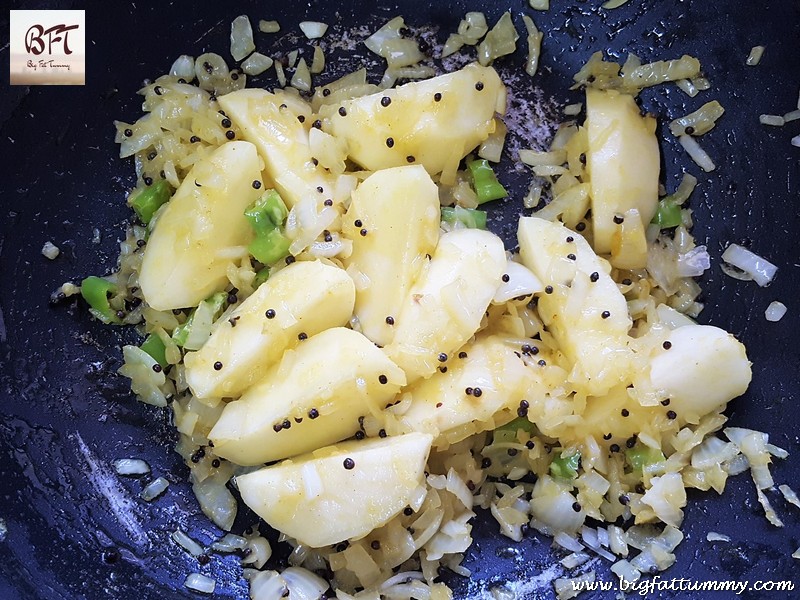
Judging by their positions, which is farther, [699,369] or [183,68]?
[183,68]

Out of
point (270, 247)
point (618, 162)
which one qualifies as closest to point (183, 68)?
point (270, 247)

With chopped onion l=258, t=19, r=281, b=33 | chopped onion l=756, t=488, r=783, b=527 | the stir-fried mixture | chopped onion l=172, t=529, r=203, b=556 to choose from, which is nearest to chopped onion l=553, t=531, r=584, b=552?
the stir-fried mixture

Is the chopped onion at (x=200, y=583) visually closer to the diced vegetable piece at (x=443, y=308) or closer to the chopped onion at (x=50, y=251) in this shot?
the diced vegetable piece at (x=443, y=308)

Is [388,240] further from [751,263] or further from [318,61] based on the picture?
[751,263]

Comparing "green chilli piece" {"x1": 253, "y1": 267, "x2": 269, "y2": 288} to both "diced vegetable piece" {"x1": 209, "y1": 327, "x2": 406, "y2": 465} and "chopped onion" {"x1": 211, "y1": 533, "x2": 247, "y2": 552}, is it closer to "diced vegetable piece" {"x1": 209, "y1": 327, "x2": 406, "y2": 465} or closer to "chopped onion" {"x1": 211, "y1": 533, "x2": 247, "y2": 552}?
"diced vegetable piece" {"x1": 209, "y1": 327, "x2": 406, "y2": 465}

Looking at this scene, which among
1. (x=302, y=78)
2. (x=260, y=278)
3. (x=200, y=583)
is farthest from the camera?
(x=302, y=78)
